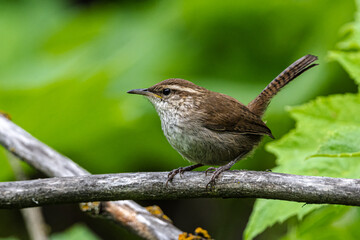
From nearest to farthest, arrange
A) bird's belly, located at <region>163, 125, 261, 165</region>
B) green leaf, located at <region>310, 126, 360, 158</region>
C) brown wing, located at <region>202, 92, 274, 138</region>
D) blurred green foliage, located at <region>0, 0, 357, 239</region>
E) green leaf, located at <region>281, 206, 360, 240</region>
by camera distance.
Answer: green leaf, located at <region>310, 126, 360, 158</region>, green leaf, located at <region>281, 206, 360, 240</region>, bird's belly, located at <region>163, 125, 261, 165</region>, brown wing, located at <region>202, 92, 274, 138</region>, blurred green foliage, located at <region>0, 0, 357, 239</region>

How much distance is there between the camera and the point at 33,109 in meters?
4.25

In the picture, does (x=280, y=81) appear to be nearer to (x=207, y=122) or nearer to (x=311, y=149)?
(x=207, y=122)

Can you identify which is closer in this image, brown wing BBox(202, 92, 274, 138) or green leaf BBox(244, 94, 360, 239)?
green leaf BBox(244, 94, 360, 239)

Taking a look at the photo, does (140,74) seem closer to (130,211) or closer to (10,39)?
(10,39)

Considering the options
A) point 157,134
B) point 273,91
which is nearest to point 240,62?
point 157,134

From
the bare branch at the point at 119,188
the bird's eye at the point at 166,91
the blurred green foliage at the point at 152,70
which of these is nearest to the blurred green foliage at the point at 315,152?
the bare branch at the point at 119,188

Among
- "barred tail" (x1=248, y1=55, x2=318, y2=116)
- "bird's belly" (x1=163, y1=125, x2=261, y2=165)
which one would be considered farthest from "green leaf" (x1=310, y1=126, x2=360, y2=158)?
"barred tail" (x1=248, y1=55, x2=318, y2=116)

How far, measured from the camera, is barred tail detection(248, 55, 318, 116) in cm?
333

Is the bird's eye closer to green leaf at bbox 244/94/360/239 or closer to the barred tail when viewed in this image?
the barred tail

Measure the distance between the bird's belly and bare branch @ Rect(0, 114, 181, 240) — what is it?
45 centimetres

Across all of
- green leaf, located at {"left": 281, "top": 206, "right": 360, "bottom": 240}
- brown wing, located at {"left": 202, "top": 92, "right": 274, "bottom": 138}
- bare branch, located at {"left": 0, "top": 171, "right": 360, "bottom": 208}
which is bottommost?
green leaf, located at {"left": 281, "top": 206, "right": 360, "bottom": 240}

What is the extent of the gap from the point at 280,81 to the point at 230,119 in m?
0.51

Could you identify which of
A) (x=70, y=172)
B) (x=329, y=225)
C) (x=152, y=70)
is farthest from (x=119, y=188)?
(x=152, y=70)

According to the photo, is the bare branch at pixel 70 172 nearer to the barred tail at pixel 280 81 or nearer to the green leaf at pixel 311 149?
the green leaf at pixel 311 149
